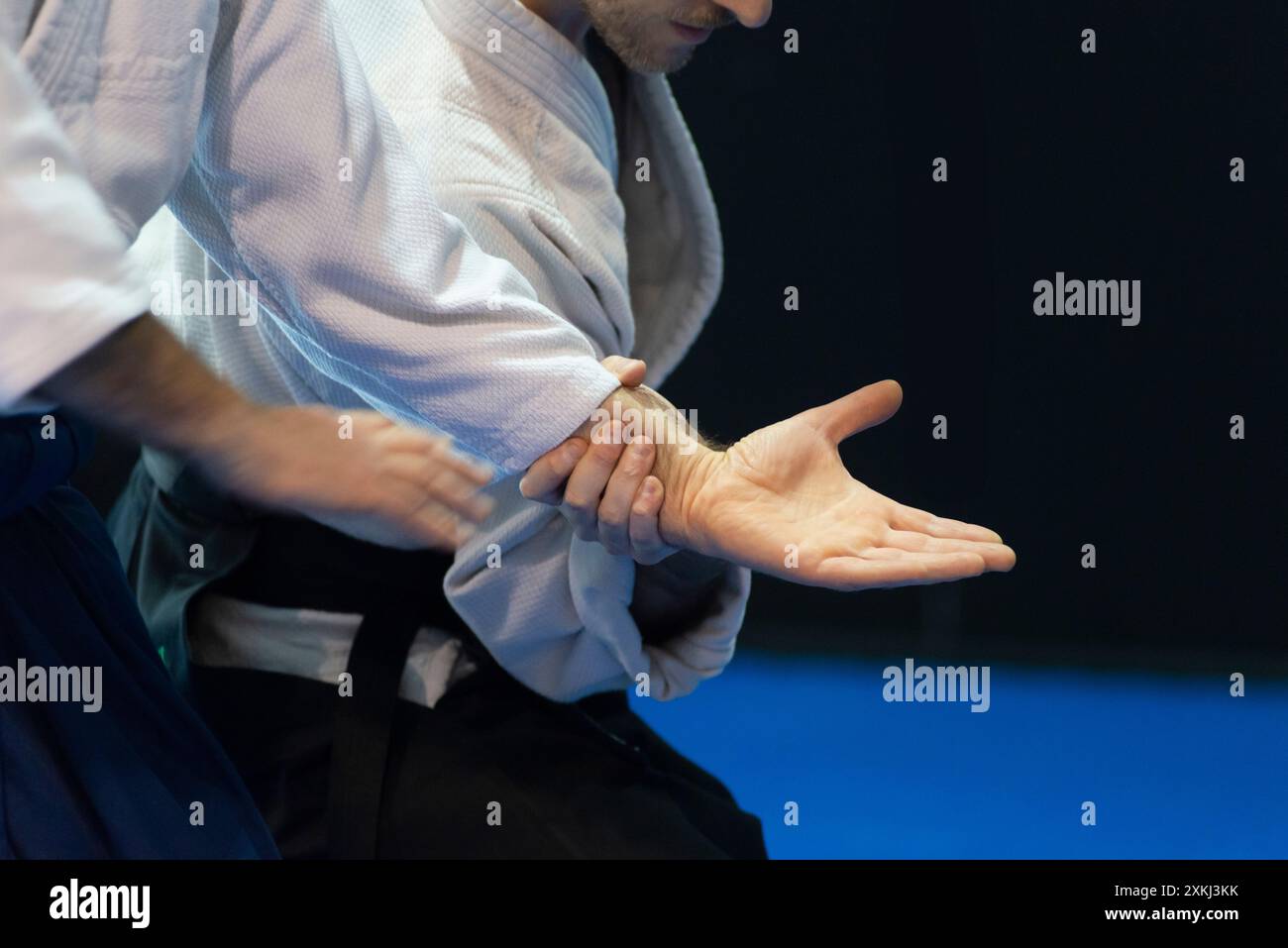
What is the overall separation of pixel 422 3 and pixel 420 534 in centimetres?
69

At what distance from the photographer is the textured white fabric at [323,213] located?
2.81 feet

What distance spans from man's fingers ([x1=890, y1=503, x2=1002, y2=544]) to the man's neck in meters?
0.61

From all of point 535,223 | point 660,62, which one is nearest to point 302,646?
point 535,223

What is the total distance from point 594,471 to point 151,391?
1.27 ft

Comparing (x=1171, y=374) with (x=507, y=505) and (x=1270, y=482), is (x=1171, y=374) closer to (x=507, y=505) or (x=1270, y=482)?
(x=1270, y=482)

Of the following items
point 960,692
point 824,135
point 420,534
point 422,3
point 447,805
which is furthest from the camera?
point 960,692

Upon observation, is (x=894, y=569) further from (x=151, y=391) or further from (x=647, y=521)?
(x=151, y=391)

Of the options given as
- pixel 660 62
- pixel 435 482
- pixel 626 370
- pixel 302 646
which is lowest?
pixel 302 646

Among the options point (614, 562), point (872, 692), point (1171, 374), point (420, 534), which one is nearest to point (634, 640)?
point (614, 562)

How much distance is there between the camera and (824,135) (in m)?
2.58

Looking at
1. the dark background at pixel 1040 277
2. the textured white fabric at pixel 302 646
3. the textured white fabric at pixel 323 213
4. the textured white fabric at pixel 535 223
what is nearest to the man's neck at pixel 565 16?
the textured white fabric at pixel 535 223

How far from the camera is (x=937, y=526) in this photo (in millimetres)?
975

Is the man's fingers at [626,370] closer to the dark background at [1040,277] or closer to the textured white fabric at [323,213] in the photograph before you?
the textured white fabric at [323,213]

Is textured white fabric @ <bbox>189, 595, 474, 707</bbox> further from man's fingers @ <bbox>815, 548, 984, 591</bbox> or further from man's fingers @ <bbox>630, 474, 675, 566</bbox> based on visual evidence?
man's fingers @ <bbox>815, 548, 984, 591</bbox>
